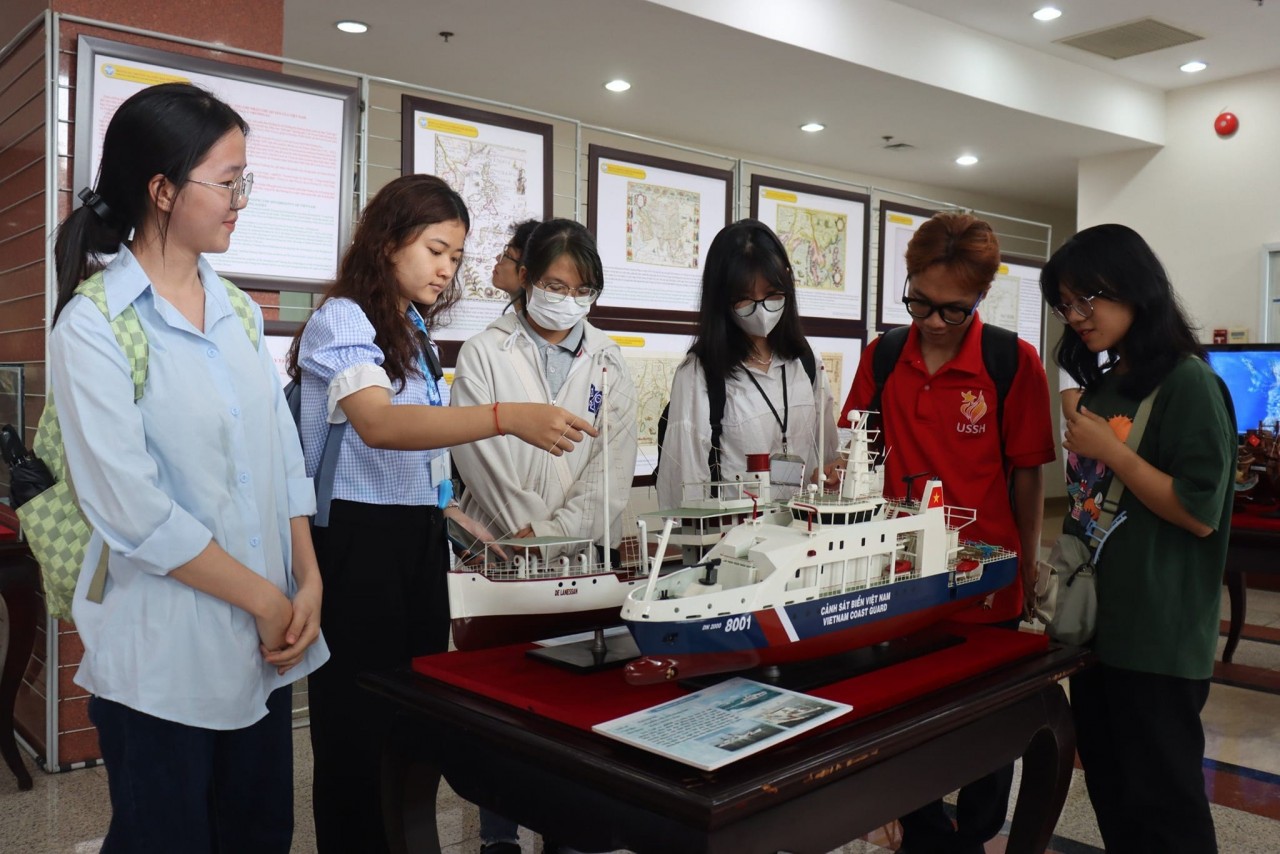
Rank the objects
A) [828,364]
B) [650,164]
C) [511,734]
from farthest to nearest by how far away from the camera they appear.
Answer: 1. [828,364]
2. [650,164]
3. [511,734]

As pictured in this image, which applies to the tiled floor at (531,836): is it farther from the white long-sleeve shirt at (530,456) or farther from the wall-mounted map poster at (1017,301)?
the wall-mounted map poster at (1017,301)

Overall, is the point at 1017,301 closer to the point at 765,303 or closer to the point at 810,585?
the point at 765,303

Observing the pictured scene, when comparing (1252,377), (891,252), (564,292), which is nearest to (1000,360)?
(564,292)

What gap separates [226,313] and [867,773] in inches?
50.2

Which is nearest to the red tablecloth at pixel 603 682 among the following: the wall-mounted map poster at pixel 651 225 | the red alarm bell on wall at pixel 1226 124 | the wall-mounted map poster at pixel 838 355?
the wall-mounted map poster at pixel 651 225

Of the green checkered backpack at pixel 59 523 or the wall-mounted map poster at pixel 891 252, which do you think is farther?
the wall-mounted map poster at pixel 891 252

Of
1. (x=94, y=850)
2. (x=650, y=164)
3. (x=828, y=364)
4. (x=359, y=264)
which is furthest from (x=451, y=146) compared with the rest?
(x=94, y=850)

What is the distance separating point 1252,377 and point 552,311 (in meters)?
4.82

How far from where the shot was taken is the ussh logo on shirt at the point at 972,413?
8.03 ft

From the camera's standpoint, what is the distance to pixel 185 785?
1604 millimetres

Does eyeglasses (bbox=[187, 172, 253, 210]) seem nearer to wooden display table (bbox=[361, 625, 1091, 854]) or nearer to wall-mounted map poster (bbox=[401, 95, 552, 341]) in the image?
wooden display table (bbox=[361, 625, 1091, 854])

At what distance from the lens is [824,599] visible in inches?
67.8

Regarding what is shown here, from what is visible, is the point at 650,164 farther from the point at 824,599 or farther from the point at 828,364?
the point at 824,599

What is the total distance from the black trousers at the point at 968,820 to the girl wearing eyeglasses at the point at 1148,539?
331 mm
